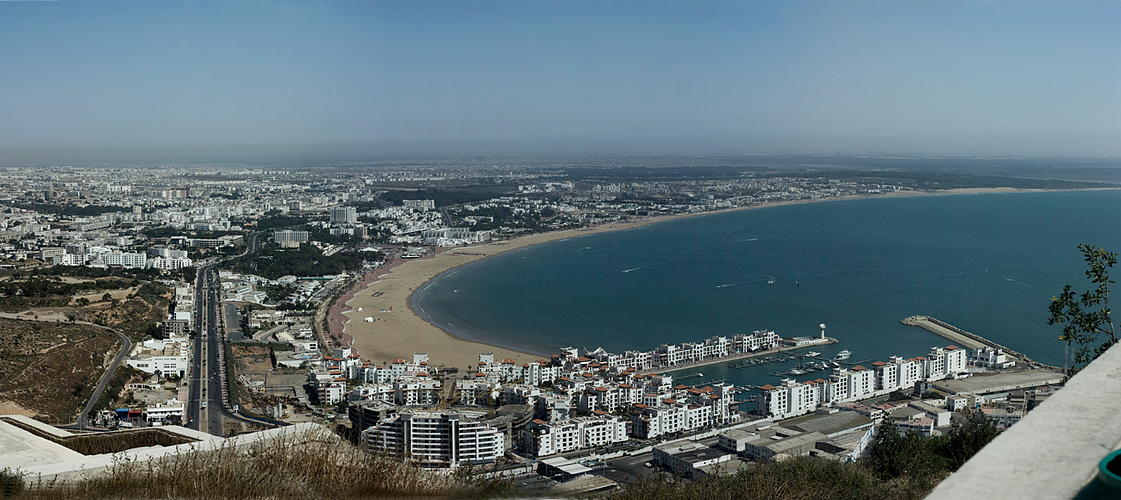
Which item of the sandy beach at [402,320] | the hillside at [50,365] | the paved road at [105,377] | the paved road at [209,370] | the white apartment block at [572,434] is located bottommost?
the sandy beach at [402,320]

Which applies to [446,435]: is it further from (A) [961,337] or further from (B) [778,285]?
(B) [778,285]

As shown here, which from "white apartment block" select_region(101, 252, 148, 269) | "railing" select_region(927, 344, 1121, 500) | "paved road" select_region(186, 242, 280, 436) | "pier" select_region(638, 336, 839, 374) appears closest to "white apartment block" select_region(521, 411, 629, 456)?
"paved road" select_region(186, 242, 280, 436)

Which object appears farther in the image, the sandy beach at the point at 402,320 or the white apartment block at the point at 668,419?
the sandy beach at the point at 402,320

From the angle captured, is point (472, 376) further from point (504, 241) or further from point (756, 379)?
point (504, 241)

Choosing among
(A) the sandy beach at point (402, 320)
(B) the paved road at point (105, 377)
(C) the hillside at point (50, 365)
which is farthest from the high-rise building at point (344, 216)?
(C) the hillside at point (50, 365)

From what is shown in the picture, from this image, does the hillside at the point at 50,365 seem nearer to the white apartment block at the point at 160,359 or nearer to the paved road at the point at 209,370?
the white apartment block at the point at 160,359

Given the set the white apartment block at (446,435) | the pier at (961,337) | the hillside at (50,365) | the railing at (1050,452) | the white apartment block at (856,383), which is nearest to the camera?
the railing at (1050,452)
